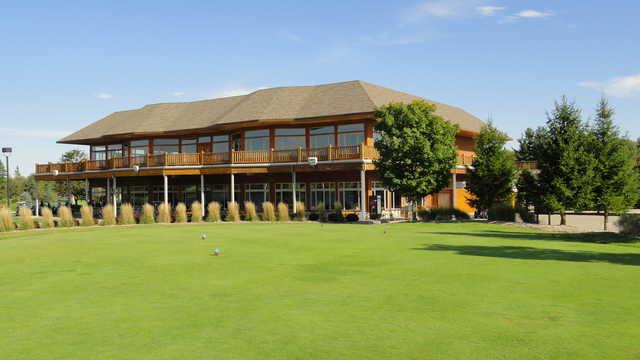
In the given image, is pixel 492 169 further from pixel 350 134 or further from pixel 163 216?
pixel 163 216

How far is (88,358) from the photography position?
5.87 metres

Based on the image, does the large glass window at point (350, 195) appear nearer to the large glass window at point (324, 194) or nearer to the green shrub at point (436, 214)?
the large glass window at point (324, 194)

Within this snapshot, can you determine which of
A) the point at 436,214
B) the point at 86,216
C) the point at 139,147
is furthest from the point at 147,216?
the point at 139,147

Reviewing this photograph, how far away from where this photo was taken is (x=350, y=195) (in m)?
40.4

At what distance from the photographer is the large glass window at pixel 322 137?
132ft

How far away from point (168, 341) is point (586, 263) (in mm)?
10036

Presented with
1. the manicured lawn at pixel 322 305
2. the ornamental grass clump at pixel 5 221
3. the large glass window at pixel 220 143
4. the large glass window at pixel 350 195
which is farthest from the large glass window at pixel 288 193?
the manicured lawn at pixel 322 305

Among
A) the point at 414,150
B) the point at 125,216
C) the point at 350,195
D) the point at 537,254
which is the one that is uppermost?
the point at 414,150

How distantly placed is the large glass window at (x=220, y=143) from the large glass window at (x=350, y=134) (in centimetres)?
1034

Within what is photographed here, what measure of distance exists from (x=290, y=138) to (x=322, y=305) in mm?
33703

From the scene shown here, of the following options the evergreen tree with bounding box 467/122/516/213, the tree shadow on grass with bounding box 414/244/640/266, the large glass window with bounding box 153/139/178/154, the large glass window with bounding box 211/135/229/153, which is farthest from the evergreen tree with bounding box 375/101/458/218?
the large glass window with bounding box 153/139/178/154

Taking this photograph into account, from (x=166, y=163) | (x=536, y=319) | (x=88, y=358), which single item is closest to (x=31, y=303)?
(x=88, y=358)

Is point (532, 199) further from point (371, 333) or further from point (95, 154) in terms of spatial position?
point (95, 154)

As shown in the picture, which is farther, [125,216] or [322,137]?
[322,137]
